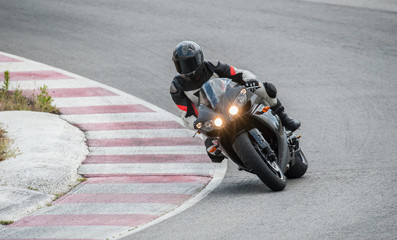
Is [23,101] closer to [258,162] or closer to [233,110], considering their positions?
[233,110]

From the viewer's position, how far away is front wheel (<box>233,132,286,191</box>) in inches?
285

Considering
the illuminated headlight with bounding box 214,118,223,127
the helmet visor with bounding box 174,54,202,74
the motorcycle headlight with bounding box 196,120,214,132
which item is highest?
the helmet visor with bounding box 174,54,202,74

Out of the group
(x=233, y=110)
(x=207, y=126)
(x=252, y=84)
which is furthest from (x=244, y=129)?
(x=252, y=84)

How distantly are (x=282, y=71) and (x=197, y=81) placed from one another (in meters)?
5.43

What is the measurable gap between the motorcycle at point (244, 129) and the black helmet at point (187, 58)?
37 centimetres

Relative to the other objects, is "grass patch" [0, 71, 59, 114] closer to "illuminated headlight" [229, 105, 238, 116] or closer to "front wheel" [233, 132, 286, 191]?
"illuminated headlight" [229, 105, 238, 116]

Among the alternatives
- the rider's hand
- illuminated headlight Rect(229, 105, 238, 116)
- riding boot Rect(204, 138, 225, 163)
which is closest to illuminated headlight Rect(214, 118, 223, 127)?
illuminated headlight Rect(229, 105, 238, 116)

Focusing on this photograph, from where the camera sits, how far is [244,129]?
749cm

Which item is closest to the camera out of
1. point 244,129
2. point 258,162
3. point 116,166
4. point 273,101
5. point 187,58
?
point 258,162

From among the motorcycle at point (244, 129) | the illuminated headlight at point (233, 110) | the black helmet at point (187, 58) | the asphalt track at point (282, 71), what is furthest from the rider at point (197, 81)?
the asphalt track at point (282, 71)

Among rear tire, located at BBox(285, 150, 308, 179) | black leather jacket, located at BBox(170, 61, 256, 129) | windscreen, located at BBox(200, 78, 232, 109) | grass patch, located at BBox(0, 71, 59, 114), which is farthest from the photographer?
grass patch, located at BBox(0, 71, 59, 114)

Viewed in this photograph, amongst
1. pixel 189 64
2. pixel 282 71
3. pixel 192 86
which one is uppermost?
pixel 189 64

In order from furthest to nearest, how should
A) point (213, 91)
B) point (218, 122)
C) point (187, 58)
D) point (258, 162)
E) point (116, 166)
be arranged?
point (116, 166), point (187, 58), point (213, 91), point (218, 122), point (258, 162)

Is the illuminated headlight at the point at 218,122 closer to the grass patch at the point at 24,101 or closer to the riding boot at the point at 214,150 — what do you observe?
the riding boot at the point at 214,150
